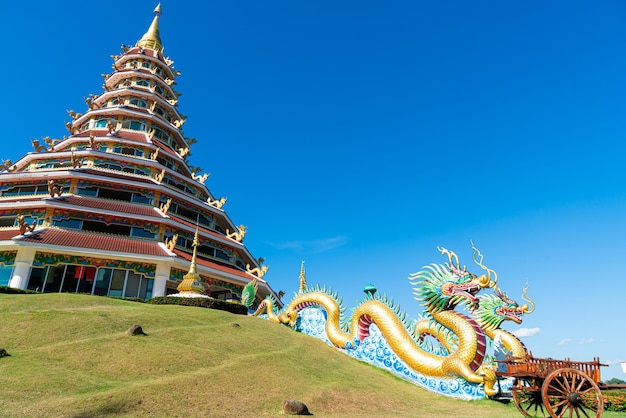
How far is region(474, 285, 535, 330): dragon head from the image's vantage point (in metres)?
15.1

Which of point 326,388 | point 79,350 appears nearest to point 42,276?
point 79,350

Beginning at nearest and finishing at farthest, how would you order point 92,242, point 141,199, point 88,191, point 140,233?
point 92,242, point 140,233, point 88,191, point 141,199

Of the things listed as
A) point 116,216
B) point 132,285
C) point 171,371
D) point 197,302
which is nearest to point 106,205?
point 116,216

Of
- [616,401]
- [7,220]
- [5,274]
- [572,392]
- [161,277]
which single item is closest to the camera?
[572,392]

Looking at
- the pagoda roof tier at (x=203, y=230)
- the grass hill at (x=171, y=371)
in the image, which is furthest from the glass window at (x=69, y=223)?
the grass hill at (x=171, y=371)

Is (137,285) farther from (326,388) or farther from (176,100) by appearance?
(176,100)

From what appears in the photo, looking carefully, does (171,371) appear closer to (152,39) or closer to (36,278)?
(36,278)

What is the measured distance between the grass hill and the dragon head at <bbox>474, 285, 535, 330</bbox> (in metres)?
3.49

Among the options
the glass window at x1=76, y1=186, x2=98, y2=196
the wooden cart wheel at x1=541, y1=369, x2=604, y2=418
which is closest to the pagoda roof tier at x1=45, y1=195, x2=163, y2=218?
the glass window at x1=76, y1=186, x2=98, y2=196

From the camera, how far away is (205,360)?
11.6m

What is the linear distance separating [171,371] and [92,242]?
15.1 metres

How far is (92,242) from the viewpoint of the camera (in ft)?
73.6

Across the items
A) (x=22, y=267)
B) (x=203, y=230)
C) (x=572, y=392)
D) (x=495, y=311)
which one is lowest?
(x=572, y=392)

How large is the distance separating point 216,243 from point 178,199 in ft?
13.9
